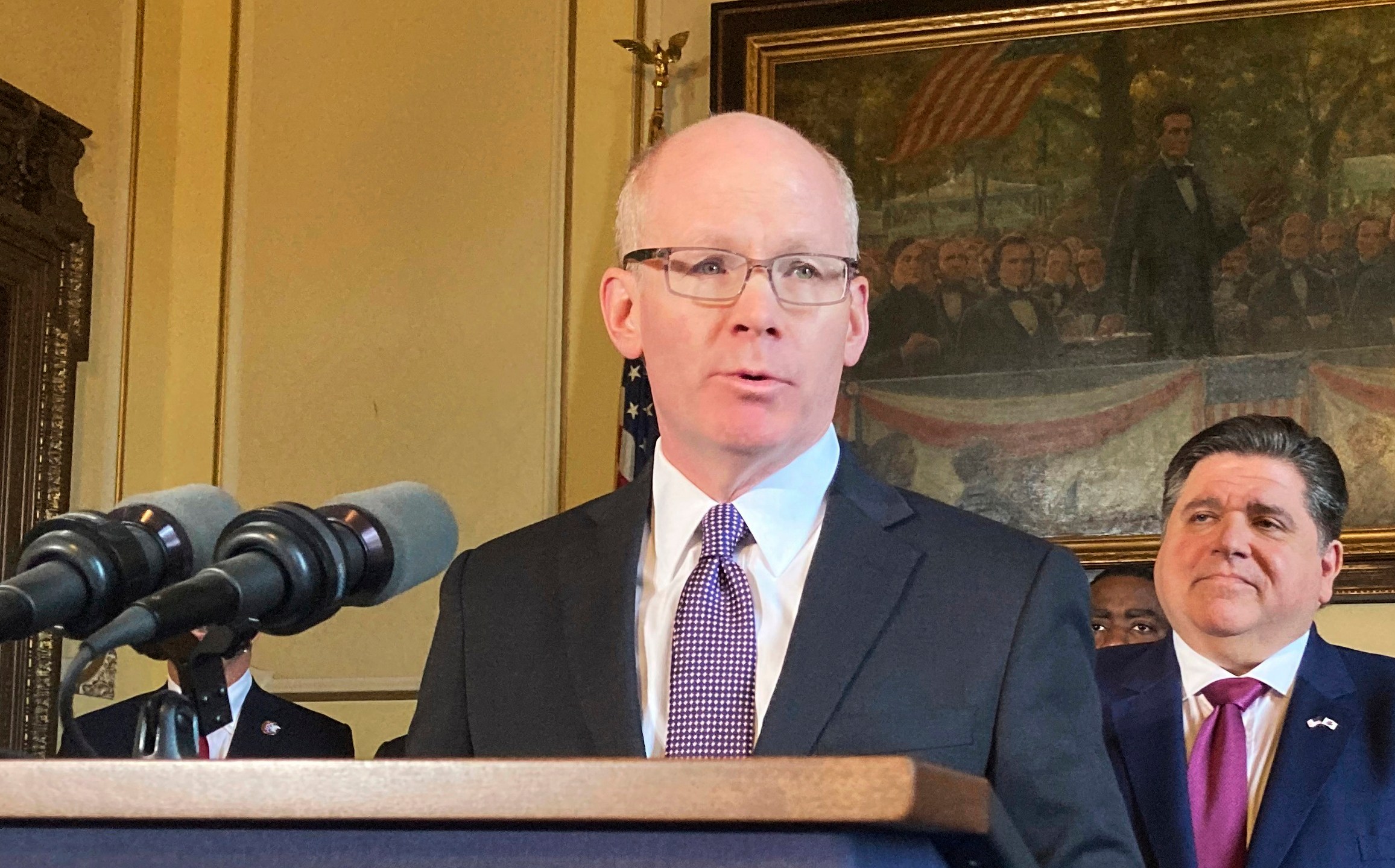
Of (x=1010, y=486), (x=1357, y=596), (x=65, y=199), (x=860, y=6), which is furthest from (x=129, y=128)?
(x=1357, y=596)

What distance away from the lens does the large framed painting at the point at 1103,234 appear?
638cm

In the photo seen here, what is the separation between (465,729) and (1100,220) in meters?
4.90

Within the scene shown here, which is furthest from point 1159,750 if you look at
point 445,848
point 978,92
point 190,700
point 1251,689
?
point 978,92

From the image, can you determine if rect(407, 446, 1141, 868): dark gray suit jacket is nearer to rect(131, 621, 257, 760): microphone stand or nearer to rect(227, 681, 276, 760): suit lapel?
rect(131, 621, 257, 760): microphone stand

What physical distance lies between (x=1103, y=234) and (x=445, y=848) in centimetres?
582

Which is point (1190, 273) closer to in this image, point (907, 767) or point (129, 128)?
point (129, 128)

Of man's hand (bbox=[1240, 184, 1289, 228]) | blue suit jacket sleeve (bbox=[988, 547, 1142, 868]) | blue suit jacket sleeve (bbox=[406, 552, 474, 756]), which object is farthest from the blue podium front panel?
man's hand (bbox=[1240, 184, 1289, 228])

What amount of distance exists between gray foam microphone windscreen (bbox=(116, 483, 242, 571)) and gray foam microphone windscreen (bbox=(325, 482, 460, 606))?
115 millimetres

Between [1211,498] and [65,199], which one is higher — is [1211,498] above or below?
below

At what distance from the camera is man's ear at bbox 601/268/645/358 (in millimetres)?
2359

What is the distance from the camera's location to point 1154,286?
6.54m

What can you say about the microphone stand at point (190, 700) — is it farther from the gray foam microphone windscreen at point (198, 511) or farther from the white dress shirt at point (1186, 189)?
the white dress shirt at point (1186, 189)

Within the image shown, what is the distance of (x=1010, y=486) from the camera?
6.57 meters

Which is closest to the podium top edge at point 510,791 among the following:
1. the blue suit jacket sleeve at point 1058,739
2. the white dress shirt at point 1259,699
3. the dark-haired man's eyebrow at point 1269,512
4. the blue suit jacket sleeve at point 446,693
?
the blue suit jacket sleeve at point 1058,739
